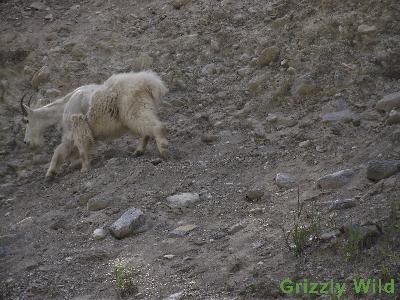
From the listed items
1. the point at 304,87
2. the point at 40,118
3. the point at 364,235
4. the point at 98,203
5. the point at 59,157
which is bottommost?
the point at 59,157

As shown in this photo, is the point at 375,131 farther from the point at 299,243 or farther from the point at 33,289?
the point at 33,289

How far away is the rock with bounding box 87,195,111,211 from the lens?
278 inches

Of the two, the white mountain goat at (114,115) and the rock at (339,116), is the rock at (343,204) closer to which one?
the rock at (339,116)

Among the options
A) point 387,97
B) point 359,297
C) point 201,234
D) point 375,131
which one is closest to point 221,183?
point 201,234

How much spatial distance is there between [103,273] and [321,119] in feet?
12.0

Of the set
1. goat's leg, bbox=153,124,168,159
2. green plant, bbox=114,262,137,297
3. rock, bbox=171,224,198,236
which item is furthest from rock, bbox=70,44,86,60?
green plant, bbox=114,262,137,297

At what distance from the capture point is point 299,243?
4934mm

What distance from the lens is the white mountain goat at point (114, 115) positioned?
27.9ft

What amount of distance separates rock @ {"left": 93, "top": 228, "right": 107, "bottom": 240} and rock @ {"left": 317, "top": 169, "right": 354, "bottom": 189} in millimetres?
2273

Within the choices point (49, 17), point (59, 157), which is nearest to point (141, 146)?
point (59, 157)

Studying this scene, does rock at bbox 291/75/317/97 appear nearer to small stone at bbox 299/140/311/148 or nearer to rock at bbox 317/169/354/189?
small stone at bbox 299/140/311/148

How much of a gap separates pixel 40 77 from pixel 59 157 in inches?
93.6

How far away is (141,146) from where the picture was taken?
A: 28.5ft

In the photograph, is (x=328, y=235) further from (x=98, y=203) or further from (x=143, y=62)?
(x=143, y=62)
